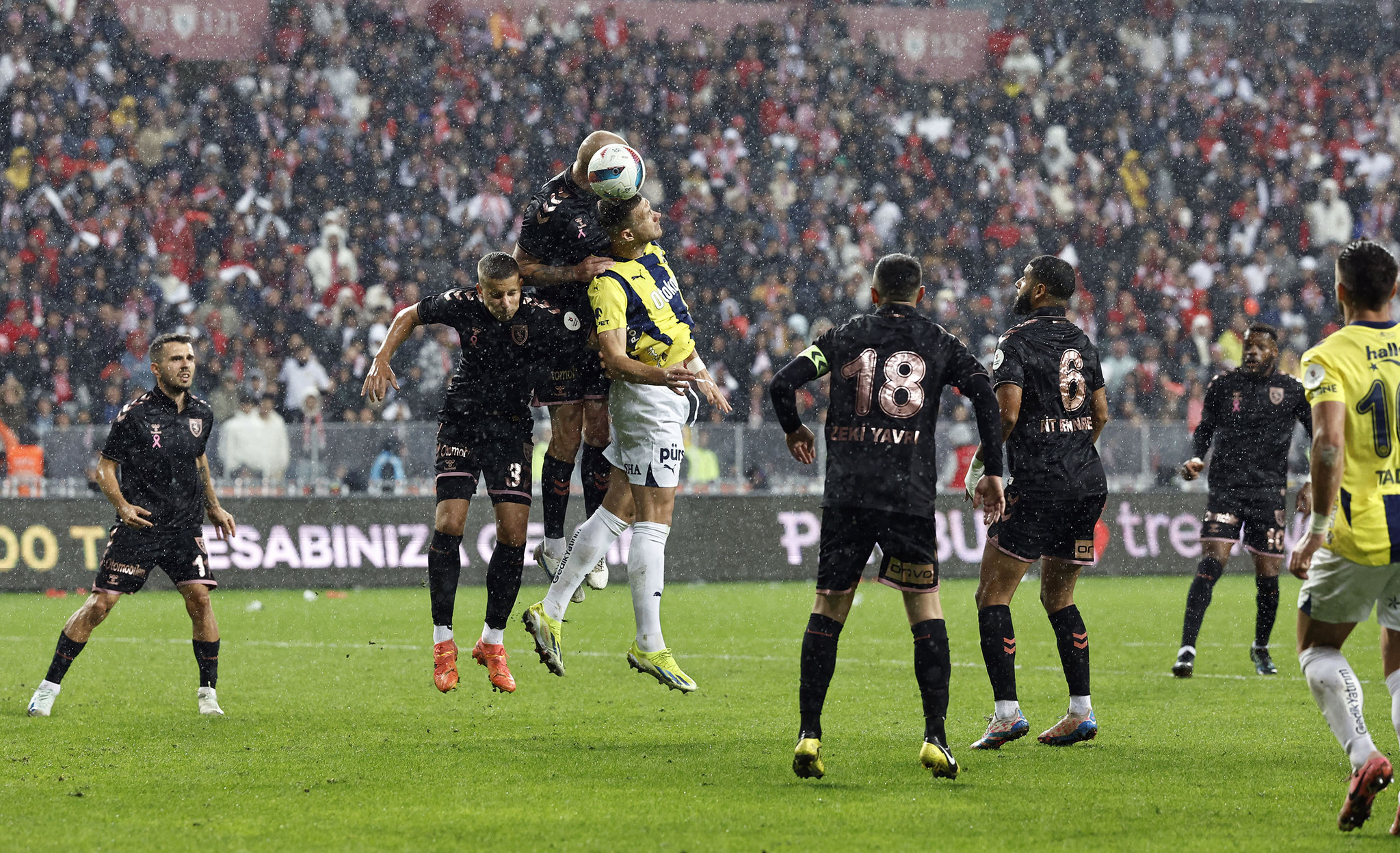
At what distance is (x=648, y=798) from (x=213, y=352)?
14561mm

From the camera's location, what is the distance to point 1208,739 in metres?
7.64

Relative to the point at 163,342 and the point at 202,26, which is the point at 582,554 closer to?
the point at 163,342

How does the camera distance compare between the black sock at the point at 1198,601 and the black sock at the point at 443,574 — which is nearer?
the black sock at the point at 443,574

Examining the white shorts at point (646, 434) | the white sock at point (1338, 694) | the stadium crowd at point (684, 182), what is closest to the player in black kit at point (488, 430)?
the white shorts at point (646, 434)

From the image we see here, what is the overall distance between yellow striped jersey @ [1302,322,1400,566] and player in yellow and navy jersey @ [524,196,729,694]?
3.21 m

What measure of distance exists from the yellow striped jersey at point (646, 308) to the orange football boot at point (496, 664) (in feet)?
5.90

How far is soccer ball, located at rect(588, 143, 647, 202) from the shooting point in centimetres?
799

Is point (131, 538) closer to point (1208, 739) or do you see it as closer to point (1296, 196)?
point (1208, 739)

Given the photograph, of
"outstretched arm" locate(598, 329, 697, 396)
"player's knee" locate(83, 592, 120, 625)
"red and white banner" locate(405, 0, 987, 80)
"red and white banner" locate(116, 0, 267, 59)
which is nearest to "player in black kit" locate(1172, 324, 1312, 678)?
"outstretched arm" locate(598, 329, 697, 396)

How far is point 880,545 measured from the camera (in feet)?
21.3

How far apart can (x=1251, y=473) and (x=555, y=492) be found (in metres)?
4.97

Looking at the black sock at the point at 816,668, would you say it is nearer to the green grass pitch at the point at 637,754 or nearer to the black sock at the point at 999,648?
the green grass pitch at the point at 637,754

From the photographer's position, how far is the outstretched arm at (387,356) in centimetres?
839

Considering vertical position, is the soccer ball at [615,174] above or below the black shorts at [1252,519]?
above
